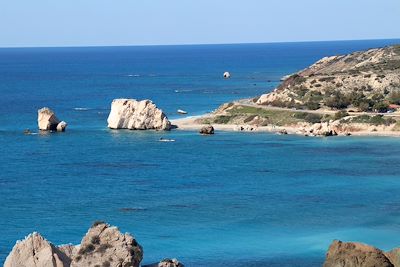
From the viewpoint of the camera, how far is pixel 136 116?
11862 centimetres

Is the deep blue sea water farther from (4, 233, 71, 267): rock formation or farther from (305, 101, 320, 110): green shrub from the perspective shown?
(305, 101, 320, 110): green shrub

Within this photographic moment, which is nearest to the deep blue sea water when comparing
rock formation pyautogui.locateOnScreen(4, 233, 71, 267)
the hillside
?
rock formation pyautogui.locateOnScreen(4, 233, 71, 267)

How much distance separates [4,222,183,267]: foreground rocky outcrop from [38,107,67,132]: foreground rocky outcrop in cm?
8058

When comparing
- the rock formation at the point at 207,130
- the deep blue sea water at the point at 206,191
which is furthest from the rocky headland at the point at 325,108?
the rock formation at the point at 207,130

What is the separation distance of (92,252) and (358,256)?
10.6 metres

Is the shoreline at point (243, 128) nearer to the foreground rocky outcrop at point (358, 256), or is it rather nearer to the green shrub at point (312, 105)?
the green shrub at point (312, 105)

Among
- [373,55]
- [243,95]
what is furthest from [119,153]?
[373,55]

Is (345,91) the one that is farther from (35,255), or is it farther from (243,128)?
(35,255)

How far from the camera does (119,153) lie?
331ft

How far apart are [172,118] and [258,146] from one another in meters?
28.3

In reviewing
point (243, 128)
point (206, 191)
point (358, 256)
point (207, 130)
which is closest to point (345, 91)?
point (243, 128)

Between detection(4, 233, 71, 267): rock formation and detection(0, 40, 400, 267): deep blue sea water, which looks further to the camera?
detection(0, 40, 400, 267): deep blue sea water

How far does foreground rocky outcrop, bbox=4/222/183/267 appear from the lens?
36750 mm

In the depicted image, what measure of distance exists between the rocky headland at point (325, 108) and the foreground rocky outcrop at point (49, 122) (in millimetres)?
15491
